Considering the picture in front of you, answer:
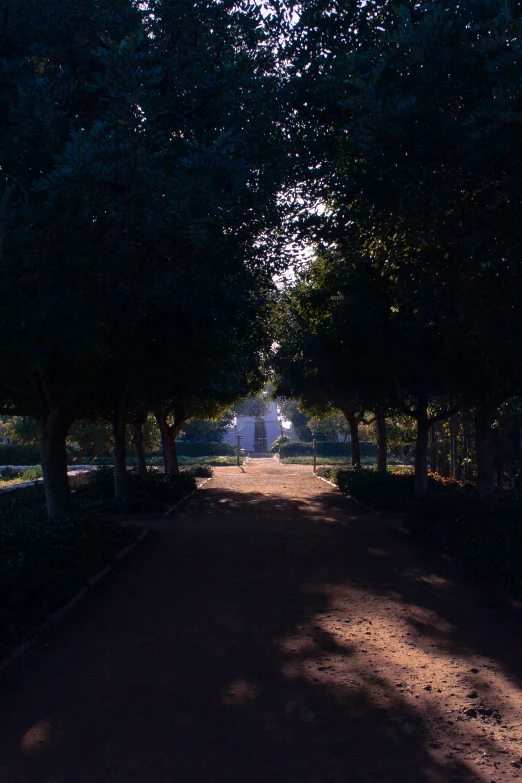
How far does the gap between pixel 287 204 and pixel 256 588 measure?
545cm

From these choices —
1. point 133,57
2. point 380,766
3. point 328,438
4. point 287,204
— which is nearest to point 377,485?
point 287,204

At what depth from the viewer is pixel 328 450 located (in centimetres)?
6675

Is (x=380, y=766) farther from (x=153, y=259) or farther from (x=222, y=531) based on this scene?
(x=222, y=531)

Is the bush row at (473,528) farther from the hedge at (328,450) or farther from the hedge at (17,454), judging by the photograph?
the hedge at (328,450)

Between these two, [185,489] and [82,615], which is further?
[185,489]

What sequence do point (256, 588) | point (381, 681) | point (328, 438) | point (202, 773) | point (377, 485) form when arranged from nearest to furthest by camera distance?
1. point (202, 773)
2. point (381, 681)
3. point (256, 588)
4. point (377, 485)
5. point (328, 438)

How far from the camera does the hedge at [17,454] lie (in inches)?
1767


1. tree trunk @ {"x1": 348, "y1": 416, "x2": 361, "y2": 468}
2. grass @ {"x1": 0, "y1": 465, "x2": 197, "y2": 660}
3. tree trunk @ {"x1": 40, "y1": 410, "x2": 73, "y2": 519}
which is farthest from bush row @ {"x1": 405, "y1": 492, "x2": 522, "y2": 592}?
tree trunk @ {"x1": 348, "y1": 416, "x2": 361, "y2": 468}

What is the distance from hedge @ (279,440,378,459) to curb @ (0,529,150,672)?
169 ft

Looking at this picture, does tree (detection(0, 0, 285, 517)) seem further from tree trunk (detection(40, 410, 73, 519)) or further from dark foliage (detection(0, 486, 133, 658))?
dark foliage (detection(0, 486, 133, 658))

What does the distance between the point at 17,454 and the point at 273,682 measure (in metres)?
41.0

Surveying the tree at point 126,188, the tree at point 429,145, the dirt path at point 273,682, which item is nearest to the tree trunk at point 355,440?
the tree at point 126,188

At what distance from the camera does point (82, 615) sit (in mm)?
8750

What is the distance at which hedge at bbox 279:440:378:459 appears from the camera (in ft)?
213
